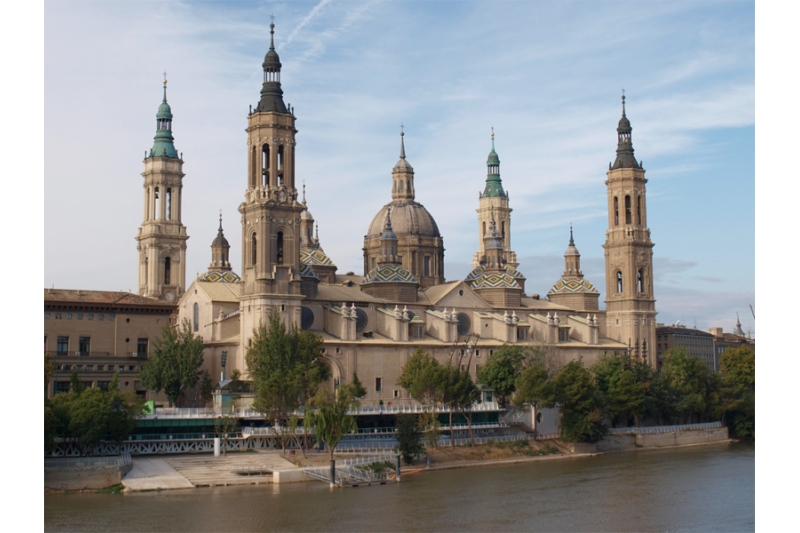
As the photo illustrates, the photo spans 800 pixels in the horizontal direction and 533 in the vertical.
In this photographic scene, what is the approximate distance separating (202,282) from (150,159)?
23699 millimetres

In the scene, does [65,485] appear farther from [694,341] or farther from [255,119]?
[694,341]

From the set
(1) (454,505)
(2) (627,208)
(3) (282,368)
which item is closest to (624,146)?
(2) (627,208)

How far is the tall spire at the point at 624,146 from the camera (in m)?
116

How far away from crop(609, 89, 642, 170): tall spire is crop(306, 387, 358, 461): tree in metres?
52.0

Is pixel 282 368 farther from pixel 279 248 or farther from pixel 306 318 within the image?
pixel 279 248

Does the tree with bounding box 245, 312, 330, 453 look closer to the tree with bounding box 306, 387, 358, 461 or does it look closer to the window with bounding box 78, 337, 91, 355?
the tree with bounding box 306, 387, 358, 461

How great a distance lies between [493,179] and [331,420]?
2897 inches

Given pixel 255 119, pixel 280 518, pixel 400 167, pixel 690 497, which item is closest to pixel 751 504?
pixel 690 497

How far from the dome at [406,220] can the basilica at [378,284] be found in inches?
4.8

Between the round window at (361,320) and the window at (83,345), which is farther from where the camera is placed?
the round window at (361,320)

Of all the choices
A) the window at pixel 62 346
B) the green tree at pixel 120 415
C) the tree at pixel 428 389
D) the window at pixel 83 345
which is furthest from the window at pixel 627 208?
the green tree at pixel 120 415

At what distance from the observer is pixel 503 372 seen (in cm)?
9150

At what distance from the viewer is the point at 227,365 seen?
3492 inches

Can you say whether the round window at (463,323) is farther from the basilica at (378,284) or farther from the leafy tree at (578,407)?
the leafy tree at (578,407)
